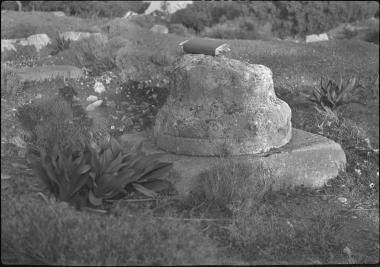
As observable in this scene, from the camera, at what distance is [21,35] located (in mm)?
11953

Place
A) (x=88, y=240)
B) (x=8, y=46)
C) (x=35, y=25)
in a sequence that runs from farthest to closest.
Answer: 1. (x=35, y=25)
2. (x=8, y=46)
3. (x=88, y=240)

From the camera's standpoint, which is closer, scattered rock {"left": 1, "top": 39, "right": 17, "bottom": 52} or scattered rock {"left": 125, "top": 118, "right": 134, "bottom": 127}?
scattered rock {"left": 125, "top": 118, "right": 134, "bottom": 127}

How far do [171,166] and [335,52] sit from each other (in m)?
8.33

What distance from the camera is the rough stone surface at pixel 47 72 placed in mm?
7934

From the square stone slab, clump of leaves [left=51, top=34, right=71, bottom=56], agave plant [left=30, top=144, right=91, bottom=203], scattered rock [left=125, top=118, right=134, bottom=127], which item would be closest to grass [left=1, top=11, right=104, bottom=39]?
clump of leaves [left=51, top=34, right=71, bottom=56]

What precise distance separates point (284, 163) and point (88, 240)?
270 cm

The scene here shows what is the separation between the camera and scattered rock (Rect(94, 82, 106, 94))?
8.27 m

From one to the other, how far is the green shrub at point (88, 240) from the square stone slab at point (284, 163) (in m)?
1.37

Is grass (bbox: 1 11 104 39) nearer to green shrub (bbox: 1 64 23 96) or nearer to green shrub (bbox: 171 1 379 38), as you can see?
green shrub (bbox: 1 64 23 96)

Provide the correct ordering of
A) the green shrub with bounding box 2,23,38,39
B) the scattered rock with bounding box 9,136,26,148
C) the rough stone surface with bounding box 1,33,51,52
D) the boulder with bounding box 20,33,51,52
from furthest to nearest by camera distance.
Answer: the green shrub with bounding box 2,23,38,39
the boulder with bounding box 20,33,51,52
the rough stone surface with bounding box 1,33,51,52
the scattered rock with bounding box 9,136,26,148

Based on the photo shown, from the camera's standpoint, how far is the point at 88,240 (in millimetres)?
3791

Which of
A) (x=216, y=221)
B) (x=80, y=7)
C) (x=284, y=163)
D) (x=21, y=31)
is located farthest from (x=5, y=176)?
(x=80, y=7)

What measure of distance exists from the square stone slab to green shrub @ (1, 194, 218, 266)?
1373mm

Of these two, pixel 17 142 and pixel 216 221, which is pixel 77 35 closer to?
pixel 17 142
